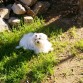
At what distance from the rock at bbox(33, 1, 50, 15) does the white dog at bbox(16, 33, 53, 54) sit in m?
1.07

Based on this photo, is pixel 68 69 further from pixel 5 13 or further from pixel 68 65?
pixel 5 13

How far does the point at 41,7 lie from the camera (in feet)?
25.6

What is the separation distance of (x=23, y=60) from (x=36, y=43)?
1.38 ft

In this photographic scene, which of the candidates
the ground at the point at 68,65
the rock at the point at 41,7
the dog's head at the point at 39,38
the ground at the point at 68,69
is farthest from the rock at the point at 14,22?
the ground at the point at 68,69

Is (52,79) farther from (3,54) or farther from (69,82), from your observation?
(3,54)

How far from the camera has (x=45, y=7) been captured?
789cm

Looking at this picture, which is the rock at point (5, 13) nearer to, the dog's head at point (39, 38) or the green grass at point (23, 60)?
the green grass at point (23, 60)

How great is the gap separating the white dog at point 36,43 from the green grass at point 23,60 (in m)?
0.10

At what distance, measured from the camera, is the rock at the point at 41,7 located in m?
7.79

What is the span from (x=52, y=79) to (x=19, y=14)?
7.01ft

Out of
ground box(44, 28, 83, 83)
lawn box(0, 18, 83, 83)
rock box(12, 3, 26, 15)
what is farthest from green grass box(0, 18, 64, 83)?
rock box(12, 3, 26, 15)

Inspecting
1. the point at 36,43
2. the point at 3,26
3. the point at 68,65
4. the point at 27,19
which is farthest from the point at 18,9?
the point at 68,65

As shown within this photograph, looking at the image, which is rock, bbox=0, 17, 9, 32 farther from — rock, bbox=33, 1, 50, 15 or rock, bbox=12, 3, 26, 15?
rock, bbox=33, 1, 50, 15

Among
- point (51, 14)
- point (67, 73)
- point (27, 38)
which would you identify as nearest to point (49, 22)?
point (51, 14)
